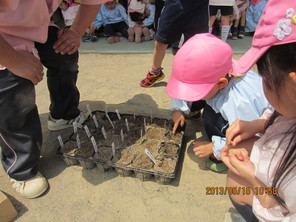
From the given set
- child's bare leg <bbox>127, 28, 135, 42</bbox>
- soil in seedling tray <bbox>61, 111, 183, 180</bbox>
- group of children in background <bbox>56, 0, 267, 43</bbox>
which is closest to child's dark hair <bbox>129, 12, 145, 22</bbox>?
group of children in background <bbox>56, 0, 267, 43</bbox>

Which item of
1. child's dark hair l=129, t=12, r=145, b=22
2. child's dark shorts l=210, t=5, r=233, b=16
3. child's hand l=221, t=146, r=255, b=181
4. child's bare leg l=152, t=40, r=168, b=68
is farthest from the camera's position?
child's dark hair l=129, t=12, r=145, b=22

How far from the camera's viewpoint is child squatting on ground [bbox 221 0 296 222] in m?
0.59

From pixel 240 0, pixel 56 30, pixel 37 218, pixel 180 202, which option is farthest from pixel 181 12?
pixel 240 0

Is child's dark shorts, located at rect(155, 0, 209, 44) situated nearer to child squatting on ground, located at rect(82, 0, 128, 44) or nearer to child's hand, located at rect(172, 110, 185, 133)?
child's hand, located at rect(172, 110, 185, 133)

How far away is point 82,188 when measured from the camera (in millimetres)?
1397

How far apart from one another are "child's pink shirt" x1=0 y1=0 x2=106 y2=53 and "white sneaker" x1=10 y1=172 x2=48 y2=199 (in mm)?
762

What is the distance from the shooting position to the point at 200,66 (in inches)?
44.0

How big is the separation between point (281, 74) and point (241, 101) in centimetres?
61

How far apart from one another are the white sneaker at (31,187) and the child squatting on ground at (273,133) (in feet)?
3.50

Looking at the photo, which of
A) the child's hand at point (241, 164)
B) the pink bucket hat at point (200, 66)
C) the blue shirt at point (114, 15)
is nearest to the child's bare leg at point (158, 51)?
the pink bucket hat at point (200, 66)

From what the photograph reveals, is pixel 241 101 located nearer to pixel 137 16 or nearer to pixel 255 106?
pixel 255 106

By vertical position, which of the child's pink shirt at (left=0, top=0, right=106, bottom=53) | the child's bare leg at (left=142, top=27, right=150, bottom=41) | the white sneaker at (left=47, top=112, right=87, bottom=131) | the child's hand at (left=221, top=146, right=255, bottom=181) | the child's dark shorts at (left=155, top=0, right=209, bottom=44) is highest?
the child's pink shirt at (left=0, top=0, right=106, bottom=53)

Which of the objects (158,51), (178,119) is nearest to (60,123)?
(178,119)

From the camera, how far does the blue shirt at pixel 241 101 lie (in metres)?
1.21
